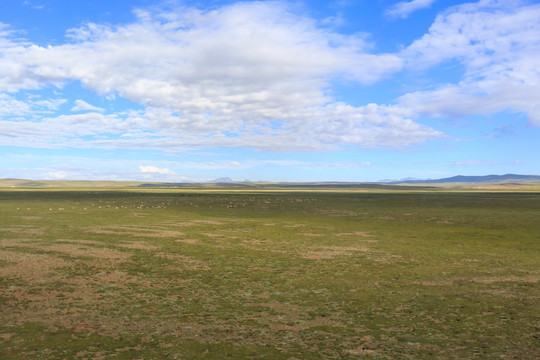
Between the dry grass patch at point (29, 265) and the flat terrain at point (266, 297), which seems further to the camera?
the dry grass patch at point (29, 265)

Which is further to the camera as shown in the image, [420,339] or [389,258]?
[389,258]

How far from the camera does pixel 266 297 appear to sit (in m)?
15.2

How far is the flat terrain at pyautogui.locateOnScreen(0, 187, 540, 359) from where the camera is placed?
1062cm

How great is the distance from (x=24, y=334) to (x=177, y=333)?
436 centimetres

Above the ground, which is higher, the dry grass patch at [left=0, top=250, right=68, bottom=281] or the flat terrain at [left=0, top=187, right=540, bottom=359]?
the dry grass patch at [left=0, top=250, right=68, bottom=281]

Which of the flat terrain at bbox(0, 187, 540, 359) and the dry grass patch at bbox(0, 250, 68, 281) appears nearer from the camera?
the flat terrain at bbox(0, 187, 540, 359)

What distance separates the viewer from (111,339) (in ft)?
35.9

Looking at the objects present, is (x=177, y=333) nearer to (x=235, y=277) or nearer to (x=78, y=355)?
(x=78, y=355)

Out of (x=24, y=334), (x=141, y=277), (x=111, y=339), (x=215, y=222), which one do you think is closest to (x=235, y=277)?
(x=141, y=277)

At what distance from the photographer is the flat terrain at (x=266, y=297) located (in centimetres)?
1062

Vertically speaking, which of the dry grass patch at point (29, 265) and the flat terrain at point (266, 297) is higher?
the dry grass patch at point (29, 265)

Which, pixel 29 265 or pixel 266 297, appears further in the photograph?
pixel 29 265

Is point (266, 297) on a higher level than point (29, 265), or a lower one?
lower

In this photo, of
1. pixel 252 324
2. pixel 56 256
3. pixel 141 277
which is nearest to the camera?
pixel 252 324
